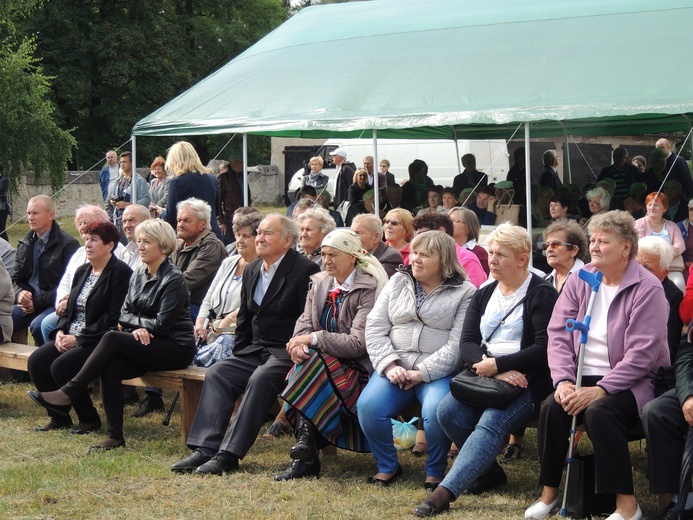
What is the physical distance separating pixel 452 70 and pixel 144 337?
491 cm

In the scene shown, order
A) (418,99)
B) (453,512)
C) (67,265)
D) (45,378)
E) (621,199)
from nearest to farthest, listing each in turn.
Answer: (453,512) → (45,378) → (67,265) → (418,99) → (621,199)

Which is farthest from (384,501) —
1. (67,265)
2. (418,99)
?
(418,99)

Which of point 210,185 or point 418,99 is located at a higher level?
point 418,99

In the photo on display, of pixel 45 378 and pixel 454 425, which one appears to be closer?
pixel 454 425

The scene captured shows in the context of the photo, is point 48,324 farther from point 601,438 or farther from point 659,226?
point 659,226

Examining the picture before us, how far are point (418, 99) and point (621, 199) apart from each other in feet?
9.71

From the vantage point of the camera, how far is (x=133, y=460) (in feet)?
18.5

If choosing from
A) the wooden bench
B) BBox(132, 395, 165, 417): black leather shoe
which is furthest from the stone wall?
the wooden bench

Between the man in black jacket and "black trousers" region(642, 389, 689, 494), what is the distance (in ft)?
16.5

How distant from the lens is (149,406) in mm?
7035

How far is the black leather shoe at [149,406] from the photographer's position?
22.8ft

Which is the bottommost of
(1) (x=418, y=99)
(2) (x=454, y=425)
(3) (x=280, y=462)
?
(3) (x=280, y=462)

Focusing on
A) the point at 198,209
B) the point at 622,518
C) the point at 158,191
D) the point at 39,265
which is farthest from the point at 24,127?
the point at 622,518

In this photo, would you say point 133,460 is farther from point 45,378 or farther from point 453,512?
point 453,512
